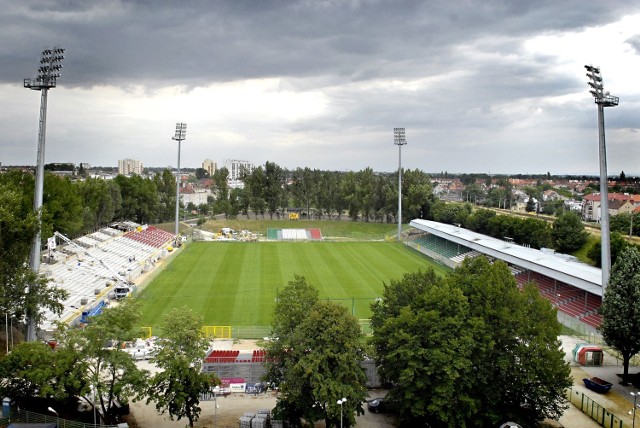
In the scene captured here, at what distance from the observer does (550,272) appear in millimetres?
41188

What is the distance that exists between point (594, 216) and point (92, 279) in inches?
3405

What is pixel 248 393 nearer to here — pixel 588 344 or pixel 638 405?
pixel 638 405

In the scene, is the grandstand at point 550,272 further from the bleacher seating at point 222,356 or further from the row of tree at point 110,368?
the row of tree at point 110,368

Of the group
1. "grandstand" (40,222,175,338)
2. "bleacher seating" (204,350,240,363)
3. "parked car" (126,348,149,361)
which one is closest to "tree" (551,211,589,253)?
"bleacher seating" (204,350,240,363)

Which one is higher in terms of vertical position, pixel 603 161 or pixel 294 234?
pixel 603 161

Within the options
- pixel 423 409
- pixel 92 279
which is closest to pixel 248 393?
pixel 423 409

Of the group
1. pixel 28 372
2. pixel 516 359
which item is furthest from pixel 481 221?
pixel 28 372

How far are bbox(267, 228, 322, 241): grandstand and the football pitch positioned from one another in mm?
5265

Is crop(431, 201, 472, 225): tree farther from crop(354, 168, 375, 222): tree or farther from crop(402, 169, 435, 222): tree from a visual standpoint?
crop(354, 168, 375, 222): tree

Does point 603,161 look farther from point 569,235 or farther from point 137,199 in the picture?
point 137,199

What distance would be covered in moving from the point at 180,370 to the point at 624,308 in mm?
21469

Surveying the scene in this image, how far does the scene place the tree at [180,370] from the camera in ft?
66.2

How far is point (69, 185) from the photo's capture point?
191ft

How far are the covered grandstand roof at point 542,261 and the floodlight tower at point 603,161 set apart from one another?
3.71 metres
